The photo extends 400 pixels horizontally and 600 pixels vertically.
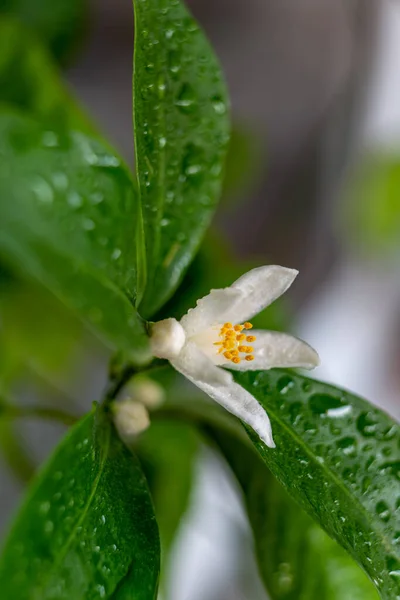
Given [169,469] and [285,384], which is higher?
[285,384]

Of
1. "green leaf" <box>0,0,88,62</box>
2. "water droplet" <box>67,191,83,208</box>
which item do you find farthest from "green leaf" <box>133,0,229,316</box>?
"green leaf" <box>0,0,88,62</box>

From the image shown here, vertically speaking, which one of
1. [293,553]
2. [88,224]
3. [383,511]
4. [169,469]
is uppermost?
[88,224]

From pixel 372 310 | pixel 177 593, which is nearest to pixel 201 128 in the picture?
pixel 177 593

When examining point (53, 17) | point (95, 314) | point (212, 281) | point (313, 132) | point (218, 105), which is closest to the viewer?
point (95, 314)

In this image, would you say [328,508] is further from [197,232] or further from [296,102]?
[296,102]

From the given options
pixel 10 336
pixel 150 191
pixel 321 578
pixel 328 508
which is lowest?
pixel 10 336

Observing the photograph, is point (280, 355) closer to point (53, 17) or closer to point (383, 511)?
point (383, 511)

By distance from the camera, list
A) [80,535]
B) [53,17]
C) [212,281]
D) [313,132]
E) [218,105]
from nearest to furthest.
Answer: [80,535] < [218,105] < [212,281] < [53,17] < [313,132]

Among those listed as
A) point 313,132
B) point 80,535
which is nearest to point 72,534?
point 80,535
